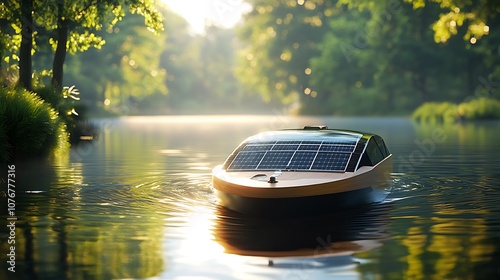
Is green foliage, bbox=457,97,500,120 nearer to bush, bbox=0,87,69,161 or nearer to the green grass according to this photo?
the green grass

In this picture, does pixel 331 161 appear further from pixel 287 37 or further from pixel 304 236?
pixel 287 37

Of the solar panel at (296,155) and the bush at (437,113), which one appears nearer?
the solar panel at (296,155)

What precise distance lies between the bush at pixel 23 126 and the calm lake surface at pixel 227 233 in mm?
940

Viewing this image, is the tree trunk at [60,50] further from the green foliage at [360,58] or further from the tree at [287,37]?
the tree at [287,37]

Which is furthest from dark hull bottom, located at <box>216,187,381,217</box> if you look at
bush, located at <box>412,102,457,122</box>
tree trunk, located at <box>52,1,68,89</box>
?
bush, located at <box>412,102,457,122</box>

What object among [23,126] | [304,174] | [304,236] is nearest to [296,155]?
[304,174]

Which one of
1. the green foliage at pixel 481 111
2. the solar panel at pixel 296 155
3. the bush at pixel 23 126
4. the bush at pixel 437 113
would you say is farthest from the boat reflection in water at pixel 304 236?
the bush at pixel 437 113

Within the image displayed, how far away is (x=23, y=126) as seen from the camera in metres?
25.0

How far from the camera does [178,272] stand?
1051cm

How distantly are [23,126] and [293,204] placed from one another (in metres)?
12.6

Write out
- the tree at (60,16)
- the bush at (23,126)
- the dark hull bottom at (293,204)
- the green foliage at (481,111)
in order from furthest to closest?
the green foliage at (481,111)
the tree at (60,16)
the bush at (23,126)
the dark hull bottom at (293,204)

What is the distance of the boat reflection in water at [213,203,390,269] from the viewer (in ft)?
37.5

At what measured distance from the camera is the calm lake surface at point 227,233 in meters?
10.6

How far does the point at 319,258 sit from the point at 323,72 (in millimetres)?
99835
